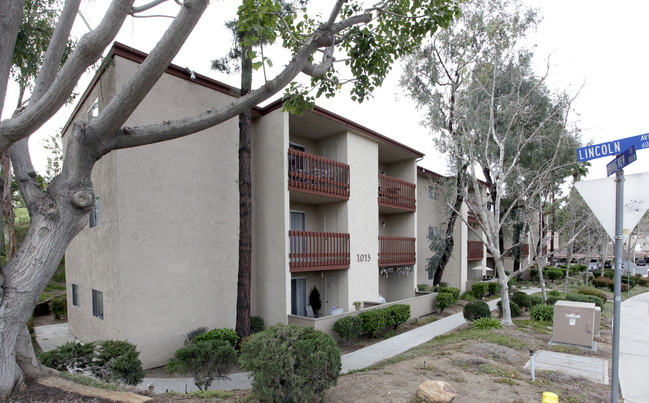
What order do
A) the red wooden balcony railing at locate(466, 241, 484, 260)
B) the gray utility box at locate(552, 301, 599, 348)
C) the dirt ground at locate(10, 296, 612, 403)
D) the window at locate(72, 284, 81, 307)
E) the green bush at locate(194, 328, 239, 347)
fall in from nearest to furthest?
the dirt ground at locate(10, 296, 612, 403)
the gray utility box at locate(552, 301, 599, 348)
the green bush at locate(194, 328, 239, 347)
the window at locate(72, 284, 81, 307)
the red wooden balcony railing at locate(466, 241, 484, 260)

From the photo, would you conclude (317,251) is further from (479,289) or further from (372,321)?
(479,289)

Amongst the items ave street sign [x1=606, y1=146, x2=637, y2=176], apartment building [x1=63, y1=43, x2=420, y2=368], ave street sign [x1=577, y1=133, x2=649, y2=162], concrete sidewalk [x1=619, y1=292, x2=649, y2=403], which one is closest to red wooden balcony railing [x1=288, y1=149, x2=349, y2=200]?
apartment building [x1=63, y1=43, x2=420, y2=368]

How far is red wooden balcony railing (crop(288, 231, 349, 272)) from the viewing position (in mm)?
13023

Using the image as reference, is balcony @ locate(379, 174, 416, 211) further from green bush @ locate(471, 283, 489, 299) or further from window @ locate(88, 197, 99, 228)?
window @ locate(88, 197, 99, 228)

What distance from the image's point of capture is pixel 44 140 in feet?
87.0

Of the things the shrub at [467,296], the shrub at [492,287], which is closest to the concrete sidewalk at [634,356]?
the shrub at [467,296]

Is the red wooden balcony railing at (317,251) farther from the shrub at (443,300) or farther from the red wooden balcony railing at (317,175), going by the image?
the shrub at (443,300)

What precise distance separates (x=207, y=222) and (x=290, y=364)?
302 inches

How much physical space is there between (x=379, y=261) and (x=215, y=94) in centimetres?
1042

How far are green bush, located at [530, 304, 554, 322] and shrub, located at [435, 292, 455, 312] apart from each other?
4563 millimetres

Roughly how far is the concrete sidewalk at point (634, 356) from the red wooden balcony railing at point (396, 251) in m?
9.02

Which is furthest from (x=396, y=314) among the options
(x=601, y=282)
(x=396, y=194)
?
(x=601, y=282)

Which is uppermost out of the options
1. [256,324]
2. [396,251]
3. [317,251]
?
[317,251]

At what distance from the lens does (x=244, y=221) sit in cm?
1154
